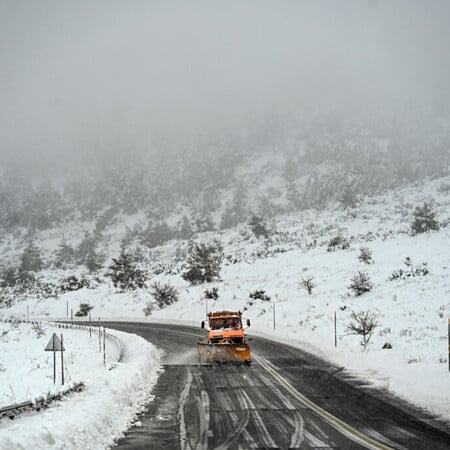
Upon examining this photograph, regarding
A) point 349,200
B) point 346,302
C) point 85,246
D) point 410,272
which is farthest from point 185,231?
point 346,302

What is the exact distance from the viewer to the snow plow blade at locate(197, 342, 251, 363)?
15.9m

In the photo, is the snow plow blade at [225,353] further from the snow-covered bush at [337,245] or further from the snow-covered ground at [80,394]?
the snow-covered bush at [337,245]

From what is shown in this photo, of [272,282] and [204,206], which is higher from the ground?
[204,206]

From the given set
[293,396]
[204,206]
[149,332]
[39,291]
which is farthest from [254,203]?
[293,396]

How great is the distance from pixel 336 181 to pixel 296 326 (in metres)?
91.3

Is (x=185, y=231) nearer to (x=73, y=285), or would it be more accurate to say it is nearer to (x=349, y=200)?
(x=349, y=200)

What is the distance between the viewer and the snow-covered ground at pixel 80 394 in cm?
724

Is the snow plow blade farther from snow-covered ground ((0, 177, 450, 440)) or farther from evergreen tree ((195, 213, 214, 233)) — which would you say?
evergreen tree ((195, 213, 214, 233))

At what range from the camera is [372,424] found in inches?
331

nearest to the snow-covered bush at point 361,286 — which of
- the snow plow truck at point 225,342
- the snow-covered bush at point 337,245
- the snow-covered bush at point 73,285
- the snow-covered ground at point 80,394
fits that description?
the snow plow truck at point 225,342

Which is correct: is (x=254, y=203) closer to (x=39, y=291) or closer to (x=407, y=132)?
(x=407, y=132)

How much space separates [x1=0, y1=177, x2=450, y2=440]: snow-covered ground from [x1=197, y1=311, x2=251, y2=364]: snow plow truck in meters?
3.49

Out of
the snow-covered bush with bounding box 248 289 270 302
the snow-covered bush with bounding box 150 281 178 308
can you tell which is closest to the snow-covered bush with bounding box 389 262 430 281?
the snow-covered bush with bounding box 248 289 270 302

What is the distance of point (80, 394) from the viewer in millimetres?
10414
